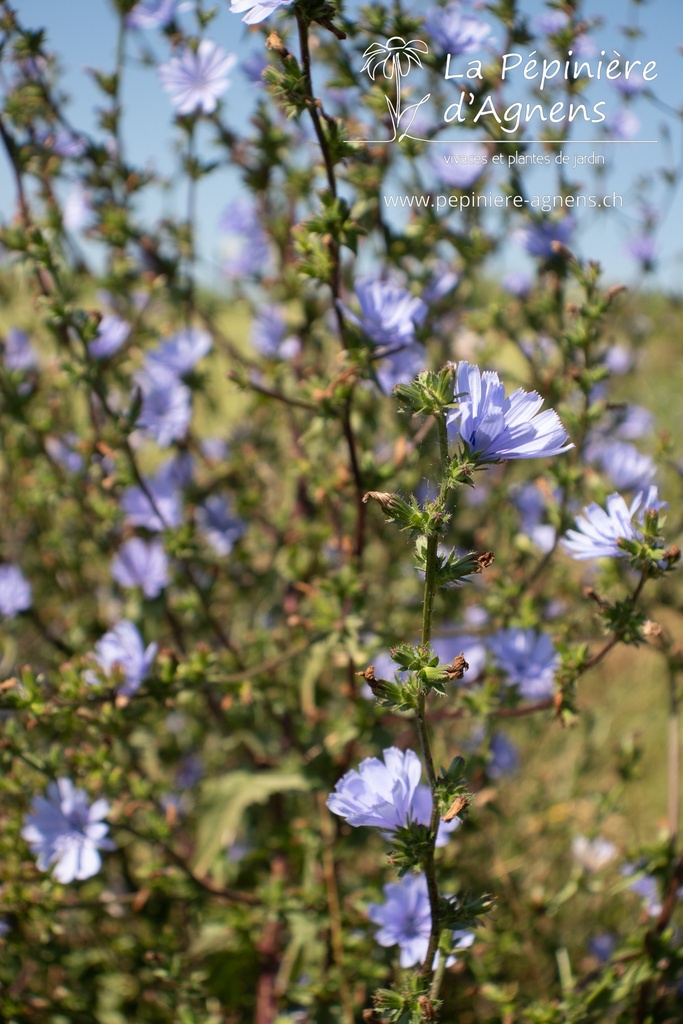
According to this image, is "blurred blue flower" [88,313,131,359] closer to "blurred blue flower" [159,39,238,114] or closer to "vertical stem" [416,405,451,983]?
"blurred blue flower" [159,39,238,114]

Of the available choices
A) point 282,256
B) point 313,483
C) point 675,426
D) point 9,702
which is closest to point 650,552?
point 313,483

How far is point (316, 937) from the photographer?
141cm

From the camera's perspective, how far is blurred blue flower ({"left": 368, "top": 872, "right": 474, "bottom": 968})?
3.46ft

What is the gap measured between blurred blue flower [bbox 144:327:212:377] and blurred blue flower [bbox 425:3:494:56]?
2.44ft

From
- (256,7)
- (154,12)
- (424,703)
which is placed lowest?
(424,703)

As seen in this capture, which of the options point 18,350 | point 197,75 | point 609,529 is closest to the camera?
point 609,529

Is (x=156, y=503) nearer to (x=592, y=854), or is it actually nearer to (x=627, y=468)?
(x=627, y=468)

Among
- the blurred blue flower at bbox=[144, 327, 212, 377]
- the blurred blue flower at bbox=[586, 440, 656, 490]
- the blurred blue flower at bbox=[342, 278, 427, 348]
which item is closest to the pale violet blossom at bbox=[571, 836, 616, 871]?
the blurred blue flower at bbox=[586, 440, 656, 490]

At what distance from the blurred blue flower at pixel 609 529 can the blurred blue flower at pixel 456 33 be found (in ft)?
2.64

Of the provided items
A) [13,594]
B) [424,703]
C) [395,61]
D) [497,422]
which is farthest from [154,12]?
[424,703]

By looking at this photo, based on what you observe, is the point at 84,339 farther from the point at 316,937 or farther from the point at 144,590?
the point at 316,937

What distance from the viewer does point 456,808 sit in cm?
79

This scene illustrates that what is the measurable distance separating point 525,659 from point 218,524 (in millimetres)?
767

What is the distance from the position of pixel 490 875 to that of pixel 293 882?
45 cm
